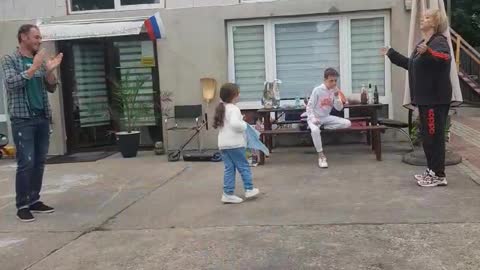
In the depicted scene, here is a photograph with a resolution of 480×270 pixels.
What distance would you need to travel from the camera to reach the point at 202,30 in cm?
947

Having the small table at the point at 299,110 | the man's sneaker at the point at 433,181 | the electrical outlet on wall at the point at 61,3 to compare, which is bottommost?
the man's sneaker at the point at 433,181

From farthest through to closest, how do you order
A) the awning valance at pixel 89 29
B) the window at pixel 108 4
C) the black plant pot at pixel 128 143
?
1. the window at pixel 108 4
2. the black plant pot at pixel 128 143
3. the awning valance at pixel 89 29

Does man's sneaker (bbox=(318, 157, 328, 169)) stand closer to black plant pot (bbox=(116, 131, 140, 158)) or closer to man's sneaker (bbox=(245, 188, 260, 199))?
man's sneaker (bbox=(245, 188, 260, 199))

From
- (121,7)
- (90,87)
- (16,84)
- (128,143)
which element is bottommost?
(128,143)

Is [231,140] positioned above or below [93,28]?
below

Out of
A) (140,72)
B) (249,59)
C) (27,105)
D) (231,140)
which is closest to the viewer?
(27,105)

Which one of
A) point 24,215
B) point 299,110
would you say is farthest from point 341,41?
point 24,215

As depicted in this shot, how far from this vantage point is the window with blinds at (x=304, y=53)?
31.1 feet

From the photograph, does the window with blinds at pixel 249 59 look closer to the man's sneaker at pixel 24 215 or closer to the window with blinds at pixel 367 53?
the window with blinds at pixel 367 53

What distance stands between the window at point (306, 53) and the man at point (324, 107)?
5.68ft

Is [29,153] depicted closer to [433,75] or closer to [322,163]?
[322,163]

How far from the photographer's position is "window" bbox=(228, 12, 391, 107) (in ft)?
30.7

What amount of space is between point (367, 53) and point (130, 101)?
4.03 m

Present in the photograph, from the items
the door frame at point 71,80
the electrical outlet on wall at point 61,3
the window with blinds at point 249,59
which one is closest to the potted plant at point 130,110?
the door frame at point 71,80
